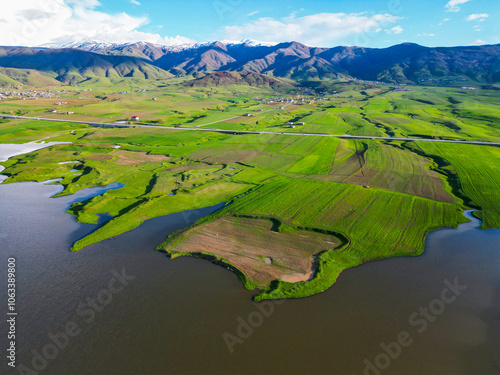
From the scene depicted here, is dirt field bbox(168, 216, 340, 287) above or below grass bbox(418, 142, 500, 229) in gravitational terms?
below

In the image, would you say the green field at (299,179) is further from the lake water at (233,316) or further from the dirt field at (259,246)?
the lake water at (233,316)

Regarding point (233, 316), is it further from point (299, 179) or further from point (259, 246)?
point (299, 179)

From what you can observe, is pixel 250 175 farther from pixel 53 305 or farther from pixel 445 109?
pixel 445 109

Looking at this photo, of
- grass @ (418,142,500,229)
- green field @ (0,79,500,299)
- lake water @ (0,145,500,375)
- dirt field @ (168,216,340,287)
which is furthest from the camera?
grass @ (418,142,500,229)

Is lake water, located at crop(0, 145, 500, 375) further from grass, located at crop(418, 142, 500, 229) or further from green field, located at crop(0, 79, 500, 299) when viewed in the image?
grass, located at crop(418, 142, 500, 229)

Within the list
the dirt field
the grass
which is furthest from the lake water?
the grass

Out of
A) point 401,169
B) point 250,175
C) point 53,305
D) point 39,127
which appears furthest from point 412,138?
point 39,127

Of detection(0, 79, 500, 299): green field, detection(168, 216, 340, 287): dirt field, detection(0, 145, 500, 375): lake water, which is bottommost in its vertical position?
detection(0, 145, 500, 375): lake water

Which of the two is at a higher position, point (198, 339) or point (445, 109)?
point (445, 109)
